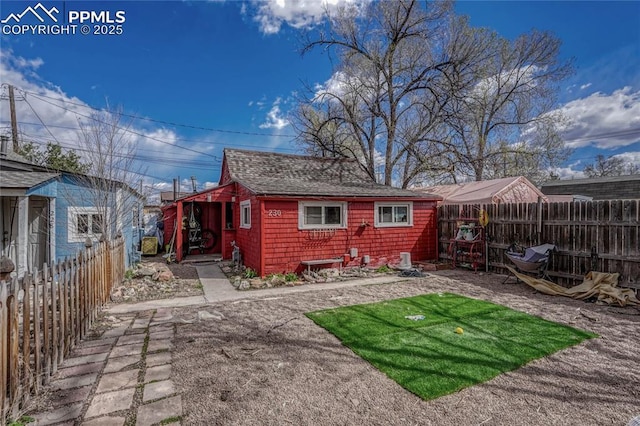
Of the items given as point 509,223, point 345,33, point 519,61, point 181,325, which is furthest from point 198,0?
point 519,61

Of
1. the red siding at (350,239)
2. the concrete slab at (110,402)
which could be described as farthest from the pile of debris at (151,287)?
the concrete slab at (110,402)

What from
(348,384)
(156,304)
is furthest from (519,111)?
(156,304)

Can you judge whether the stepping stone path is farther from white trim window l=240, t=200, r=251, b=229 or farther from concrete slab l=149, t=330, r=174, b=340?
white trim window l=240, t=200, r=251, b=229

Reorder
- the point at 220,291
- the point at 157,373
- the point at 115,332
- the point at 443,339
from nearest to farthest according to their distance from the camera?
the point at 157,373, the point at 443,339, the point at 115,332, the point at 220,291

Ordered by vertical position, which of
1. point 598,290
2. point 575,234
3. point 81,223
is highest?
point 81,223

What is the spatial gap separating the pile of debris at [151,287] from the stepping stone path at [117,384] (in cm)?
232

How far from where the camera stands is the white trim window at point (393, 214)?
32.4 ft

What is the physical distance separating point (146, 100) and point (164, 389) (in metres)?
18.0

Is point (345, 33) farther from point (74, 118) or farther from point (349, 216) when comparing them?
point (74, 118)

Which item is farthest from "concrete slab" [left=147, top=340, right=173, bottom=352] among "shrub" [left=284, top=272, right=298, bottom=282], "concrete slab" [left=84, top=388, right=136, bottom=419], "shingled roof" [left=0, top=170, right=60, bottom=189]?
"shingled roof" [left=0, top=170, right=60, bottom=189]

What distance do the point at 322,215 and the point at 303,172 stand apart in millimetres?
3996

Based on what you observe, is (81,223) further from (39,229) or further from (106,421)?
(106,421)

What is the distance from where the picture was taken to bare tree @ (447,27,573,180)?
18036mm

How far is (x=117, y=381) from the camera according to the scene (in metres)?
2.92
